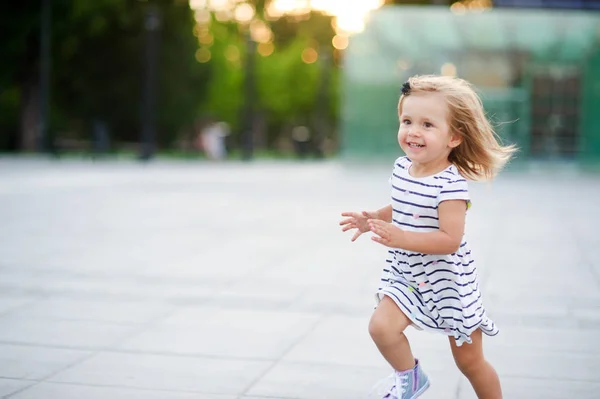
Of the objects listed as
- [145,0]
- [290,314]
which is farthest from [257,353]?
[145,0]

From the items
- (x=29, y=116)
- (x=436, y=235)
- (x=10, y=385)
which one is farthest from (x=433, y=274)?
(x=29, y=116)

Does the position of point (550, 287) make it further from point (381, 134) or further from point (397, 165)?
point (381, 134)

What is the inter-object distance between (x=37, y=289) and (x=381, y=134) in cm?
2216

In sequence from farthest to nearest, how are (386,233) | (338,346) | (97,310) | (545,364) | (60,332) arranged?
(97,310), (60,332), (338,346), (545,364), (386,233)

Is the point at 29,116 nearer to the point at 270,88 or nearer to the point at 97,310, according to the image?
the point at 270,88

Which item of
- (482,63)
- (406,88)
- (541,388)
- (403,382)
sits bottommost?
(541,388)

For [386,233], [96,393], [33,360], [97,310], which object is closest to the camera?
[386,233]

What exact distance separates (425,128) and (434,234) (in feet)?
1.41

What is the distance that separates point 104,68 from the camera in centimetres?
4178

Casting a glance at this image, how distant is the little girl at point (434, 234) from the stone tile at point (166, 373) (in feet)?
3.46

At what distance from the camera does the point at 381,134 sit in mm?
28609

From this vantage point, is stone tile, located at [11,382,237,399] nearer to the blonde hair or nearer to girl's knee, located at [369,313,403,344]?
girl's knee, located at [369,313,403,344]

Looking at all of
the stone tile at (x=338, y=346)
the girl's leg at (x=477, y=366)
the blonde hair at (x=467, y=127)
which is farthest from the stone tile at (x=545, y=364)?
the blonde hair at (x=467, y=127)

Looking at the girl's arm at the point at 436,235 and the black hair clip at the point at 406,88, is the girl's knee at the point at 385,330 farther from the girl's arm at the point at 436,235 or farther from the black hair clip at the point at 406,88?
the black hair clip at the point at 406,88
